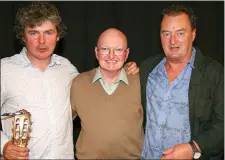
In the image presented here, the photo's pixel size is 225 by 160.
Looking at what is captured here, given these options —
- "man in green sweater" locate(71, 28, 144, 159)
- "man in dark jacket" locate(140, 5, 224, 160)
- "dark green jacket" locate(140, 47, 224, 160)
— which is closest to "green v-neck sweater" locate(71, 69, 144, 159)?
"man in green sweater" locate(71, 28, 144, 159)

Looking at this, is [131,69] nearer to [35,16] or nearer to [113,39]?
[113,39]

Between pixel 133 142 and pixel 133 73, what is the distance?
1.77 feet

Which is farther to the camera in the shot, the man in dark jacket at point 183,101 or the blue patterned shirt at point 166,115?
the blue patterned shirt at point 166,115

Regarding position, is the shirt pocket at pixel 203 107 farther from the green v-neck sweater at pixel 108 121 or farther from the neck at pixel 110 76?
the neck at pixel 110 76

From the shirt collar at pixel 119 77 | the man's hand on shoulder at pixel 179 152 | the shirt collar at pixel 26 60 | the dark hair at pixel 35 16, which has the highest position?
the dark hair at pixel 35 16

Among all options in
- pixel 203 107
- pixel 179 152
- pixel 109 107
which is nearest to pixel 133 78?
pixel 109 107

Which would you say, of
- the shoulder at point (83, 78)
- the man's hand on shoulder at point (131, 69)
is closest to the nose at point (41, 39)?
the shoulder at point (83, 78)

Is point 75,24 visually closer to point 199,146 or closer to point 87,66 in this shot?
point 87,66

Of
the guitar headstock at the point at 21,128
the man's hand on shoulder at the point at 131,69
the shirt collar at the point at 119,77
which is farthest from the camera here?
the man's hand on shoulder at the point at 131,69

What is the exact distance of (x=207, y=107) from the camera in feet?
7.16

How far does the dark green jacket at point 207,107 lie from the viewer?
6.97 feet

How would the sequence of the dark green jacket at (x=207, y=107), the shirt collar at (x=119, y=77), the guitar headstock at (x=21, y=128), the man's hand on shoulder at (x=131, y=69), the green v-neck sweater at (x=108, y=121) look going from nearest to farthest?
the guitar headstock at (x=21, y=128) < the dark green jacket at (x=207, y=107) < the green v-neck sweater at (x=108, y=121) < the shirt collar at (x=119, y=77) < the man's hand on shoulder at (x=131, y=69)

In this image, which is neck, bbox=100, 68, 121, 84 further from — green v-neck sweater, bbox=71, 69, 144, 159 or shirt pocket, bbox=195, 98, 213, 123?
shirt pocket, bbox=195, 98, 213, 123

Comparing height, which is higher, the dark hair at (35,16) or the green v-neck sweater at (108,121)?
the dark hair at (35,16)
